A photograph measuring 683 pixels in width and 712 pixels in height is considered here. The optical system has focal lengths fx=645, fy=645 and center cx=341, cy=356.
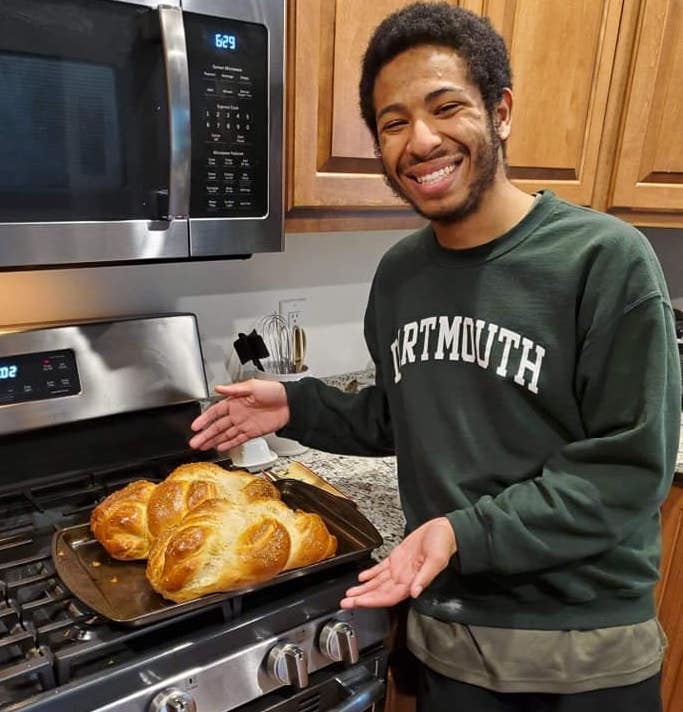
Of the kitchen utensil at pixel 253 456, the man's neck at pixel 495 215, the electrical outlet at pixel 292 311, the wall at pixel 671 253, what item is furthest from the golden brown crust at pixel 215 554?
the wall at pixel 671 253

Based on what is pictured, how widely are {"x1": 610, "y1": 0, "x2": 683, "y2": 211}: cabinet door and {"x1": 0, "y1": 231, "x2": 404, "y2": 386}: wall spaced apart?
22.0 inches

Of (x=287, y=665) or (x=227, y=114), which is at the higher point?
(x=227, y=114)

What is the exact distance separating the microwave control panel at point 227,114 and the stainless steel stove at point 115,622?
1.21 feet

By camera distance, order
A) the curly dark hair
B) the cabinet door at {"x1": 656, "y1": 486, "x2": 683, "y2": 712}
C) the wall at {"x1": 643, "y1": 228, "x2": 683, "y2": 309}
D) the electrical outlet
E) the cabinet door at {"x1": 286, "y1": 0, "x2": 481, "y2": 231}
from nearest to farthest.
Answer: the curly dark hair < the cabinet door at {"x1": 286, "y1": 0, "x2": 481, "y2": 231} < the cabinet door at {"x1": 656, "y1": 486, "x2": 683, "y2": 712} < the electrical outlet < the wall at {"x1": 643, "y1": 228, "x2": 683, "y2": 309}

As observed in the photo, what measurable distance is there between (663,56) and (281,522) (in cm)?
125

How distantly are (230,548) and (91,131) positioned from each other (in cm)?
54

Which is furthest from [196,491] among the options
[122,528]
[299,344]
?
[299,344]

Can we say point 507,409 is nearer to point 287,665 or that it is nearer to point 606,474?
point 606,474

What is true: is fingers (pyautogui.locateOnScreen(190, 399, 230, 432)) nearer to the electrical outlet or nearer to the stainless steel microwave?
the stainless steel microwave

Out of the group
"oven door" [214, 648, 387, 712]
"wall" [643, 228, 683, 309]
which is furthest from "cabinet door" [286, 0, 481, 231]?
"wall" [643, 228, 683, 309]

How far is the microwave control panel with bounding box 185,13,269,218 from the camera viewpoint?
844mm

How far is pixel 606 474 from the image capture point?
755 millimetres

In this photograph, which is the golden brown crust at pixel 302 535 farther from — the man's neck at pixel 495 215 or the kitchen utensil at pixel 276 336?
the kitchen utensil at pixel 276 336

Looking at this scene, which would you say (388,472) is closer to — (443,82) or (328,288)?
(328,288)
